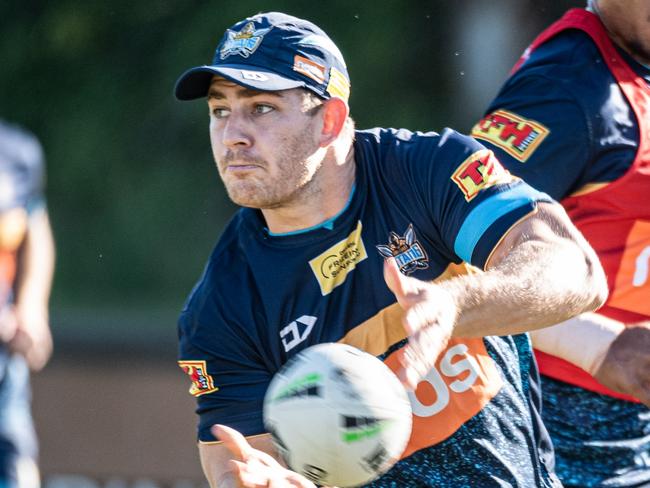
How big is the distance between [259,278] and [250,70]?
649 millimetres

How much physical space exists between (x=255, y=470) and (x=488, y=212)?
3.27 feet

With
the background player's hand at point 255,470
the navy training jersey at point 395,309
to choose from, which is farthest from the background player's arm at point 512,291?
the background player's hand at point 255,470

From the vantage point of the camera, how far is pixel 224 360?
12.3ft

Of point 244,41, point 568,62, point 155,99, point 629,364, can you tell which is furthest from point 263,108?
point 155,99

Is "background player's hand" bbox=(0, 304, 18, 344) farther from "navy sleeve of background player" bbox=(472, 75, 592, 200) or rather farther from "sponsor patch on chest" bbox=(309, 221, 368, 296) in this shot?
"navy sleeve of background player" bbox=(472, 75, 592, 200)

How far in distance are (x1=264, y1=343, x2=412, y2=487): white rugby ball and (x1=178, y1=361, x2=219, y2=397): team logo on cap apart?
0.66 meters

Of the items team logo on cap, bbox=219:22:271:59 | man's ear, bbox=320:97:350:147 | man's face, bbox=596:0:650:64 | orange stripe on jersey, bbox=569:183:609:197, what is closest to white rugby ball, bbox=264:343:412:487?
man's ear, bbox=320:97:350:147

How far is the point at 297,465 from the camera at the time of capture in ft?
10.4

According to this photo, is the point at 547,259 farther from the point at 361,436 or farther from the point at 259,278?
the point at 259,278

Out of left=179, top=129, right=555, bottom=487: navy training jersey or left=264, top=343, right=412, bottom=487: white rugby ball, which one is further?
left=179, top=129, right=555, bottom=487: navy training jersey

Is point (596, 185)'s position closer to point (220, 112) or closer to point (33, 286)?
point (220, 112)

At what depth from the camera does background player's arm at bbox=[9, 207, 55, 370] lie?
6.14 m

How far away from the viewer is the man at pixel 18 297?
658 centimetres

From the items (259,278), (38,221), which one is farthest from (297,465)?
(38,221)
